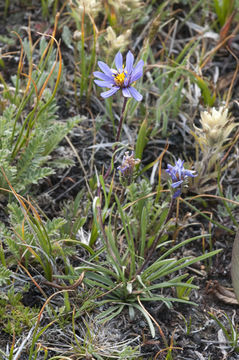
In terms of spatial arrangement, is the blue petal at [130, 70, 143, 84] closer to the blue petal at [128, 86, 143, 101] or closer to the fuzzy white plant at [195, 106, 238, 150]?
the blue petal at [128, 86, 143, 101]

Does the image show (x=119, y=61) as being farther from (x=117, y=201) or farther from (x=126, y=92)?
(x=117, y=201)

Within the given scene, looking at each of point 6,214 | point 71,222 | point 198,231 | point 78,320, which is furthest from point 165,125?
point 78,320

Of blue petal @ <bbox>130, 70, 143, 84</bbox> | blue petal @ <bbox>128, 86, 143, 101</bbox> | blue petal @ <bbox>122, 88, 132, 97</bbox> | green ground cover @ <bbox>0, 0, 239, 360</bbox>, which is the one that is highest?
blue petal @ <bbox>130, 70, 143, 84</bbox>

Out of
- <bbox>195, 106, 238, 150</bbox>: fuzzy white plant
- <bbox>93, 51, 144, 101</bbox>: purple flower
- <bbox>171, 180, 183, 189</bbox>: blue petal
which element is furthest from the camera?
<bbox>195, 106, 238, 150</bbox>: fuzzy white plant

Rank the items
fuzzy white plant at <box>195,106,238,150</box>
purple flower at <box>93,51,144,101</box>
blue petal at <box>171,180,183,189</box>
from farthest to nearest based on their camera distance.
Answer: fuzzy white plant at <box>195,106,238,150</box>
purple flower at <box>93,51,144,101</box>
blue petal at <box>171,180,183,189</box>

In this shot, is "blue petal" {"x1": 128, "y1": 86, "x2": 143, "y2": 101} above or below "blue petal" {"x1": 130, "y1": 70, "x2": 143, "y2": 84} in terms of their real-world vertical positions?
below

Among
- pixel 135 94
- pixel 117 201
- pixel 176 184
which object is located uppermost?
pixel 135 94

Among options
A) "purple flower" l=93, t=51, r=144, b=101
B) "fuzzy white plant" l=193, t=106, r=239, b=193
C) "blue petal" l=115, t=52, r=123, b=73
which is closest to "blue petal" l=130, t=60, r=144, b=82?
"purple flower" l=93, t=51, r=144, b=101

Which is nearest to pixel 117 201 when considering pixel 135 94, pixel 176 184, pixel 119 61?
pixel 176 184

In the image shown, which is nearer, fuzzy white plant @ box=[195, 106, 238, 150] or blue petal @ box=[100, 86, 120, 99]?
blue petal @ box=[100, 86, 120, 99]
